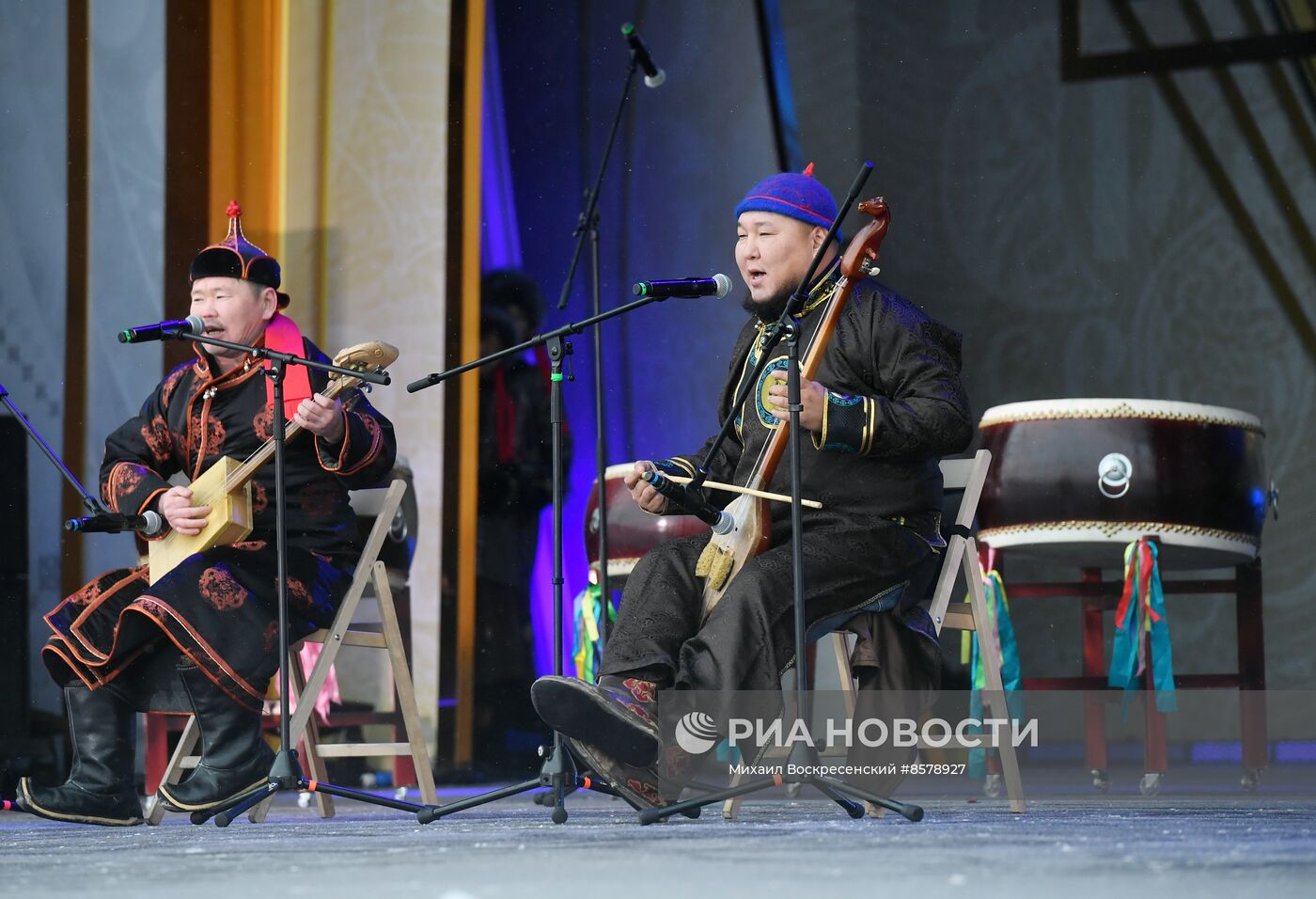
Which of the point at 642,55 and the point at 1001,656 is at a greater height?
the point at 642,55

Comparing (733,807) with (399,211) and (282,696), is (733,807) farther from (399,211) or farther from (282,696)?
(399,211)

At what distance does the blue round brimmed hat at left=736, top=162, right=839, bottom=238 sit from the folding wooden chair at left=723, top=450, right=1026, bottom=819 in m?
0.53

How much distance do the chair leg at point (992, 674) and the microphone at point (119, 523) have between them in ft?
4.91

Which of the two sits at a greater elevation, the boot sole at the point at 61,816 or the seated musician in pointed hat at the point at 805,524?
the seated musician in pointed hat at the point at 805,524

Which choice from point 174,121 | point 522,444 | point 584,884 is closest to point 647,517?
point 522,444

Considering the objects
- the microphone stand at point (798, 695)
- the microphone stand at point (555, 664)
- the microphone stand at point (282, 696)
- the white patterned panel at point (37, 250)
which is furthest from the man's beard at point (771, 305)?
the white patterned panel at point (37, 250)

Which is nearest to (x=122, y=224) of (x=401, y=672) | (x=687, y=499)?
(x=401, y=672)

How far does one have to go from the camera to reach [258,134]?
4547mm

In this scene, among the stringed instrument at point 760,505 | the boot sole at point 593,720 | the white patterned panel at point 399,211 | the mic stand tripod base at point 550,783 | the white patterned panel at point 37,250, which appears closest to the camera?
the boot sole at point 593,720

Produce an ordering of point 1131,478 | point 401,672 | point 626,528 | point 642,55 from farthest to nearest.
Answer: point 626,528
point 1131,478
point 642,55
point 401,672

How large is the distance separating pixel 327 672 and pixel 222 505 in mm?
387

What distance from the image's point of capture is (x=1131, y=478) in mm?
3607

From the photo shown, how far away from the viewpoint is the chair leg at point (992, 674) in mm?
2812

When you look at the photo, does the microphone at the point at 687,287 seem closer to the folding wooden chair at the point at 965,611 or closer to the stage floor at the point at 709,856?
the folding wooden chair at the point at 965,611
